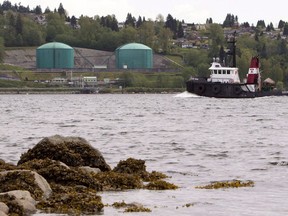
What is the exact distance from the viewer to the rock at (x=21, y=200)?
83.6ft

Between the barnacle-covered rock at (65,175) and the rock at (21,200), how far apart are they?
3.80m

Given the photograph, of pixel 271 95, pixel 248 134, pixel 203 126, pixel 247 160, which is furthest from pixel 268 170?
pixel 271 95

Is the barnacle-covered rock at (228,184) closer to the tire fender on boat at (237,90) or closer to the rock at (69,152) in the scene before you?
the rock at (69,152)

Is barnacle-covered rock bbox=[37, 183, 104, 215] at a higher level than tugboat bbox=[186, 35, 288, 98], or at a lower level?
higher

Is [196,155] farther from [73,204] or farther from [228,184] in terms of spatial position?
[73,204]

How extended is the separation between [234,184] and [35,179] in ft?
28.0

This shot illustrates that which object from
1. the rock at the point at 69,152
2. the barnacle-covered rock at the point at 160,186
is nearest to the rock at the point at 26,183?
the barnacle-covered rock at the point at 160,186

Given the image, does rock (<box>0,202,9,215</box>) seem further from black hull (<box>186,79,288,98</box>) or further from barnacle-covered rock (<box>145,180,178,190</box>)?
black hull (<box>186,79,288,98</box>)

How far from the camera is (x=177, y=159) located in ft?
144

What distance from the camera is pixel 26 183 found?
91.3 ft

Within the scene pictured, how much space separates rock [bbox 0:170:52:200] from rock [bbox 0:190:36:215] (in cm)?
122

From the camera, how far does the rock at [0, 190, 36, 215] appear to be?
25484 mm

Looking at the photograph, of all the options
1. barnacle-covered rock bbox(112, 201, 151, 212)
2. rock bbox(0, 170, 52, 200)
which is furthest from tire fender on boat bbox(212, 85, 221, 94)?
barnacle-covered rock bbox(112, 201, 151, 212)

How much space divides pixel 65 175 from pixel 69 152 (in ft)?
11.5
